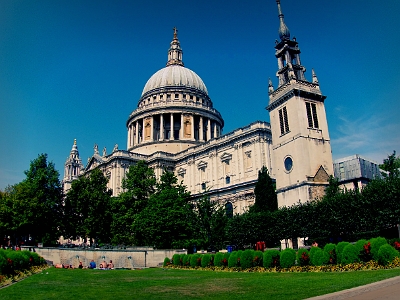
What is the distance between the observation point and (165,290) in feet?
43.1

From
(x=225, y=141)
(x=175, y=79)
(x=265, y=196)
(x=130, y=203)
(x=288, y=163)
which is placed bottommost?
(x=265, y=196)

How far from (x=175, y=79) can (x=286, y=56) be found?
165 ft

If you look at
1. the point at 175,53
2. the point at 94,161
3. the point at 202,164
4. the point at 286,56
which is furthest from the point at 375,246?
the point at 175,53

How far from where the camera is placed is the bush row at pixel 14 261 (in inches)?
672

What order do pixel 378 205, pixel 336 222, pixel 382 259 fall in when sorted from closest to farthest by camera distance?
pixel 382 259, pixel 378 205, pixel 336 222

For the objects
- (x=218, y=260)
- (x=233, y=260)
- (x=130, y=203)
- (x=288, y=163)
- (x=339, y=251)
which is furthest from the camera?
(x=130, y=203)

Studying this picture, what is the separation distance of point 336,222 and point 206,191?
32.7 m

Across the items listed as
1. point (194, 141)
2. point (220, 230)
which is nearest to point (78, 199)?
point (220, 230)

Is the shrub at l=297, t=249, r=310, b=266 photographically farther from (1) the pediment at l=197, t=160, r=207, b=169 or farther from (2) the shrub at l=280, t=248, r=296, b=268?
(1) the pediment at l=197, t=160, r=207, b=169

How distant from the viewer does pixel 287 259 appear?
789 inches

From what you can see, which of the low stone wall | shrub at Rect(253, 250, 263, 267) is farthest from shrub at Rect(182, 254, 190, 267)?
shrub at Rect(253, 250, 263, 267)

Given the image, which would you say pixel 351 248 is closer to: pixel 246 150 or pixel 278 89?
pixel 278 89

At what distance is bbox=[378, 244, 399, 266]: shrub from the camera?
1683cm

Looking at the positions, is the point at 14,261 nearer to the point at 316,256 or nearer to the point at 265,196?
the point at 316,256
